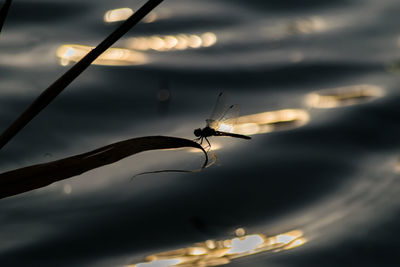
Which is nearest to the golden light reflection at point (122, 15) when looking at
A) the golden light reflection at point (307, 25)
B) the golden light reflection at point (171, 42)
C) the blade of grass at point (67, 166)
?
the golden light reflection at point (171, 42)

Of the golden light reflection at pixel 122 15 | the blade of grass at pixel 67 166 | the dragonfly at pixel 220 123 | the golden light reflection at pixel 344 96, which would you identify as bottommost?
the blade of grass at pixel 67 166

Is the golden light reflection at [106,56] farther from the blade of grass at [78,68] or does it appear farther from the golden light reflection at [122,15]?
the blade of grass at [78,68]

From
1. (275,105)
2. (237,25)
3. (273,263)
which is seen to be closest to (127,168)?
(273,263)

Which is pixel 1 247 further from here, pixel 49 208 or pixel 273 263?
pixel 273 263

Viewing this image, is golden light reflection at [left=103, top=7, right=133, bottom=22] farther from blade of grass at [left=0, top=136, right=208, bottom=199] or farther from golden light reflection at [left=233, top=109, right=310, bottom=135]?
blade of grass at [left=0, top=136, right=208, bottom=199]

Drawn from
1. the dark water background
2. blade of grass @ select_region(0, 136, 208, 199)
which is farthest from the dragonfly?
blade of grass @ select_region(0, 136, 208, 199)
